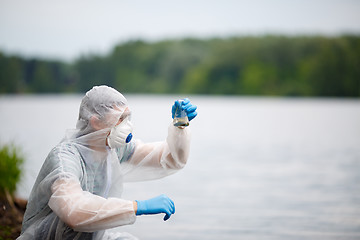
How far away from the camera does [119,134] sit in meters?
2.13

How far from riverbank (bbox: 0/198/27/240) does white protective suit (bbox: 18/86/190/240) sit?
1202 millimetres

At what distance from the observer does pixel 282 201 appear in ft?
16.3

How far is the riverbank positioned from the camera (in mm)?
3256

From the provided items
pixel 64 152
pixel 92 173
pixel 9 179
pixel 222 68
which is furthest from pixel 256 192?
pixel 222 68

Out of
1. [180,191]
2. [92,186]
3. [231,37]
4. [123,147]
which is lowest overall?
[180,191]

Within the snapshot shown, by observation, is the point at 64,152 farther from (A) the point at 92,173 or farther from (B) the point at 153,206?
(B) the point at 153,206

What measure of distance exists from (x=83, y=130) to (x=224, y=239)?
192 cm

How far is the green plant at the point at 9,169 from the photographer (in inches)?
152

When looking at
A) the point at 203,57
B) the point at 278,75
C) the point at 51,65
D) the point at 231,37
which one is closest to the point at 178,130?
the point at 51,65

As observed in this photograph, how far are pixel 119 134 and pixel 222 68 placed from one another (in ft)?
→ 157

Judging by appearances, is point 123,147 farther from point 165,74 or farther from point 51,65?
point 165,74

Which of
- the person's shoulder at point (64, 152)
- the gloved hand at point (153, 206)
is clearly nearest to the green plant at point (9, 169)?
the person's shoulder at point (64, 152)

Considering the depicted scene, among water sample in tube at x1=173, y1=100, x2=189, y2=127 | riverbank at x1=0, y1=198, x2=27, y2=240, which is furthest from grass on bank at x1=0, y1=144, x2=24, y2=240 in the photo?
water sample in tube at x1=173, y1=100, x2=189, y2=127

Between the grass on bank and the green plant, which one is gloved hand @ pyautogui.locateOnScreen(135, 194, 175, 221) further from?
the green plant
